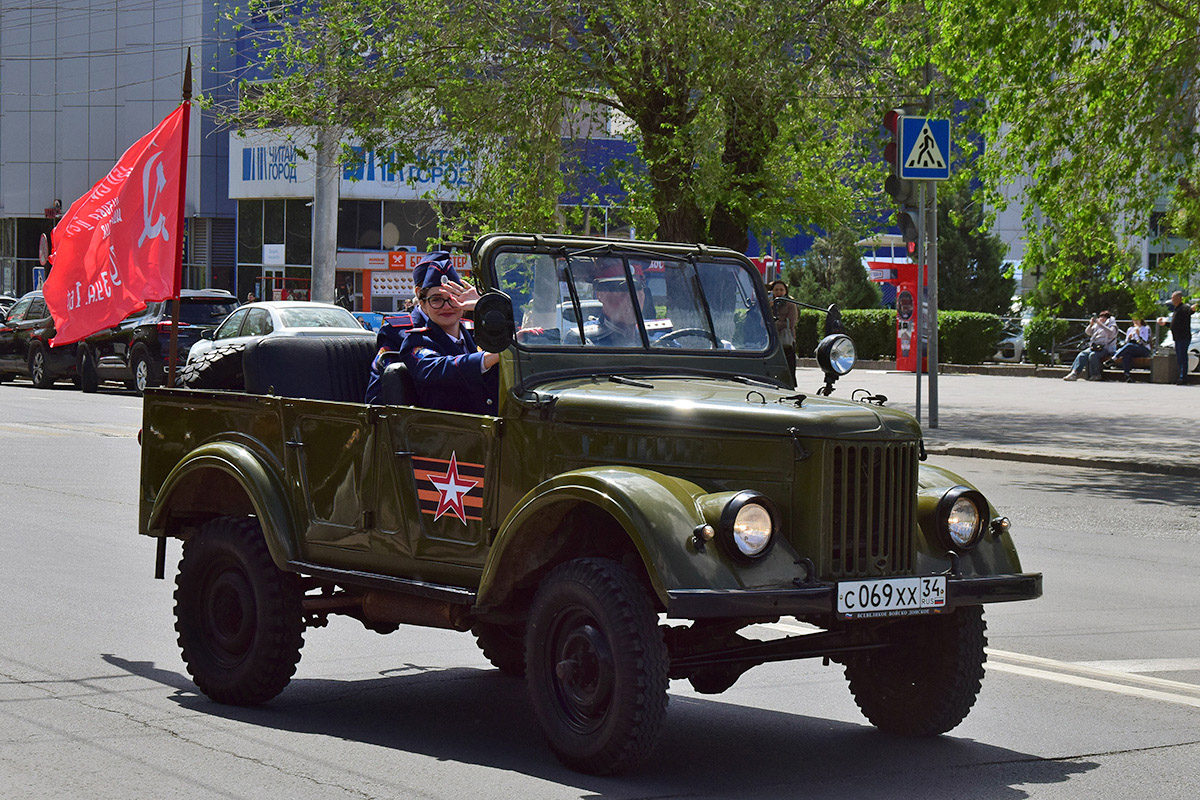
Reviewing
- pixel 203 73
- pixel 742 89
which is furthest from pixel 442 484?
pixel 203 73

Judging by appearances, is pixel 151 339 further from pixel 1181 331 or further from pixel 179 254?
pixel 179 254

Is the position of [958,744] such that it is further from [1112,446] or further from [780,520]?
[1112,446]

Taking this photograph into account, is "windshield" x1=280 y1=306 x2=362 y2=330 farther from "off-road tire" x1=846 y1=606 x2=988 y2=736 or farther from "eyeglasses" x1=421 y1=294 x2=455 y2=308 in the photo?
"off-road tire" x1=846 y1=606 x2=988 y2=736

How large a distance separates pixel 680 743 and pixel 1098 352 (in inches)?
1244

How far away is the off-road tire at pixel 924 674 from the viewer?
19.1 feet

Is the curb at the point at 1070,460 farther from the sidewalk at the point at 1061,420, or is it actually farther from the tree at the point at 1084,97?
the tree at the point at 1084,97

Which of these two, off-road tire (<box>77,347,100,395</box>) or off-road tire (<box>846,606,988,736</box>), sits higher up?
off-road tire (<box>77,347,100,395</box>)

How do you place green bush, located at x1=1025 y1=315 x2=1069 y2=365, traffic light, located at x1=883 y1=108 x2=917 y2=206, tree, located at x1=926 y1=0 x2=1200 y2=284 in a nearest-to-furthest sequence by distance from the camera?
tree, located at x1=926 y1=0 x2=1200 y2=284, traffic light, located at x1=883 y1=108 x2=917 y2=206, green bush, located at x1=1025 y1=315 x2=1069 y2=365

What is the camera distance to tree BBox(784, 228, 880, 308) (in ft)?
164

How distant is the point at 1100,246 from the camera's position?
1827 cm

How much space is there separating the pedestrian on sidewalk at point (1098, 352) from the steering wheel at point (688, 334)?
3055 centimetres

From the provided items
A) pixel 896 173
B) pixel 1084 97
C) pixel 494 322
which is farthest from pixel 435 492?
pixel 896 173

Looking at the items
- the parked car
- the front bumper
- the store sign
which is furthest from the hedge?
the front bumper

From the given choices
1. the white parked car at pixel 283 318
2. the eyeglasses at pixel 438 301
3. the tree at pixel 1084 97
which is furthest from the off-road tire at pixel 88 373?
the eyeglasses at pixel 438 301
